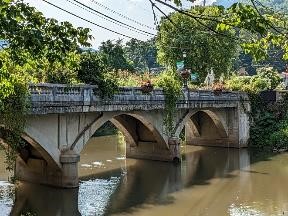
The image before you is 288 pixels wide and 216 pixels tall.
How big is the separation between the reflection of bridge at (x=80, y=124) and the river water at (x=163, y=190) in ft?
2.68

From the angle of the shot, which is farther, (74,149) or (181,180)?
(181,180)

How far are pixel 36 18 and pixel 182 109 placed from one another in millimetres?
24142

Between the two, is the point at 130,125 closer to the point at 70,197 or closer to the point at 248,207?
the point at 70,197

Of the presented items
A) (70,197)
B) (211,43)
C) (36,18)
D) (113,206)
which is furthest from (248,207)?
(211,43)

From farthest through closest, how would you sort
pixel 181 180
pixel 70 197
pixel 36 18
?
1. pixel 181 180
2. pixel 70 197
3. pixel 36 18

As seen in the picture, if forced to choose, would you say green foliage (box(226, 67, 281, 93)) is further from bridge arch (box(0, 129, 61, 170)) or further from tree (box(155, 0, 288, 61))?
tree (box(155, 0, 288, 61))

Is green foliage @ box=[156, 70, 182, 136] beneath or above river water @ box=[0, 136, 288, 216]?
above

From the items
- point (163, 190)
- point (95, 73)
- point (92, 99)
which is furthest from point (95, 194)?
point (95, 73)

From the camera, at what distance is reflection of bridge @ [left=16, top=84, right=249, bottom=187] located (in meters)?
18.1

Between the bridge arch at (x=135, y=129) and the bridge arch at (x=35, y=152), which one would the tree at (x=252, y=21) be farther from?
the bridge arch at (x=135, y=129)

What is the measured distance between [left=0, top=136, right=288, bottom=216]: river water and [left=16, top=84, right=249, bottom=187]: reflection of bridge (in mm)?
816

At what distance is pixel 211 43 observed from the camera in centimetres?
4712

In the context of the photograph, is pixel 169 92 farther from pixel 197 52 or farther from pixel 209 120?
pixel 197 52

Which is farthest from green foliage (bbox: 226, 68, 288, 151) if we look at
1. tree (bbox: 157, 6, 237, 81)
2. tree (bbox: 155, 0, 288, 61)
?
tree (bbox: 155, 0, 288, 61)
